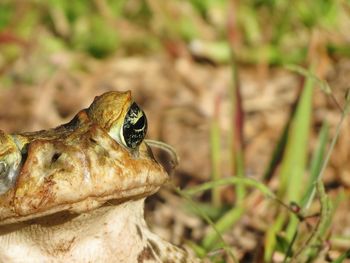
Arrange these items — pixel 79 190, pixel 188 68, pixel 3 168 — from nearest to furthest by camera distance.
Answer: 1. pixel 79 190
2. pixel 3 168
3. pixel 188 68

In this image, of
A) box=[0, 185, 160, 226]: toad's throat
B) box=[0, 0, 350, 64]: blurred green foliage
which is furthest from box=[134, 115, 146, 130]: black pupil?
box=[0, 0, 350, 64]: blurred green foliage

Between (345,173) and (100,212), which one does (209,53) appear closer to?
(345,173)

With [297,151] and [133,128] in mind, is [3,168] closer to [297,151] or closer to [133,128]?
[133,128]

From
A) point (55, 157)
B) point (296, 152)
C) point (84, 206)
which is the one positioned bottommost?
point (296, 152)

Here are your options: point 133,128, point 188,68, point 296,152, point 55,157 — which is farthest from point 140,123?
point 188,68

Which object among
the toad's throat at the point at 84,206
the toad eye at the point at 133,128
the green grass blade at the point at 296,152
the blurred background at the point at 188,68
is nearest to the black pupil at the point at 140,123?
the toad eye at the point at 133,128

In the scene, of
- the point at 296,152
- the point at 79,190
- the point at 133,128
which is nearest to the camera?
the point at 79,190

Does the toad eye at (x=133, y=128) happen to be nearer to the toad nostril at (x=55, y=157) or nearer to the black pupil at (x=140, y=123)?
the black pupil at (x=140, y=123)
